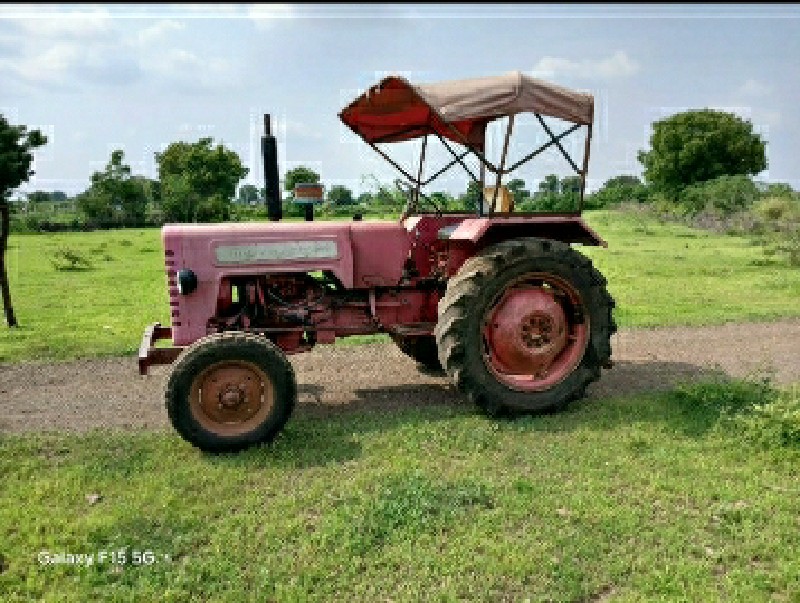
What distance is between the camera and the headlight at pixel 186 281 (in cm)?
561

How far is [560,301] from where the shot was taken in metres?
6.25

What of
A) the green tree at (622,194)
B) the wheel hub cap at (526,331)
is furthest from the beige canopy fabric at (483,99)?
the green tree at (622,194)

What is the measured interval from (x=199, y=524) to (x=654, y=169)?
181 feet

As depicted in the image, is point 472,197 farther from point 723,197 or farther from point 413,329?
point 723,197

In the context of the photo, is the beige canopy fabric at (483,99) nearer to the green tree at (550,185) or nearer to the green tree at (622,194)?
the green tree at (550,185)

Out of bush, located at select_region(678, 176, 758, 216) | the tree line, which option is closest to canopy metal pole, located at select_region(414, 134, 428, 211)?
the tree line

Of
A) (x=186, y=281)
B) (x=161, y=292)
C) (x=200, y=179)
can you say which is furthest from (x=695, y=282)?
(x=200, y=179)

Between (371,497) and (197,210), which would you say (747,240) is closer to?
(371,497)

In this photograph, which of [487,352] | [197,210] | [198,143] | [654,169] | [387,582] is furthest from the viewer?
[654,169]

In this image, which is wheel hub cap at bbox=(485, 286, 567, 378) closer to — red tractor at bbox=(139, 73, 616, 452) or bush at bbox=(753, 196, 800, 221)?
red tractor at bbox=(139, 73, 616, 452)

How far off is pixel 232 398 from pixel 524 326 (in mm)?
2531

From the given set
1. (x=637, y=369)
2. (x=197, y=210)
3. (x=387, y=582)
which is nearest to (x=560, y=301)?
(x=637, y=369)

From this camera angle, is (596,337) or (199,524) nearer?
(199,524)

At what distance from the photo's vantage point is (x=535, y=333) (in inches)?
239
